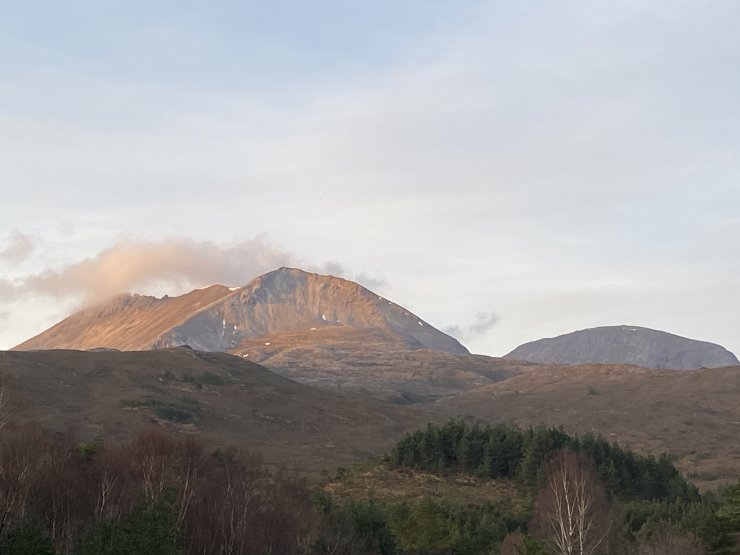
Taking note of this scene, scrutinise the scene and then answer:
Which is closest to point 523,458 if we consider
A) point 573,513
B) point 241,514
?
point 573,513

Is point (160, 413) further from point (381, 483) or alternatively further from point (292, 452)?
point (381, 483)

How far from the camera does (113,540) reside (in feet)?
169

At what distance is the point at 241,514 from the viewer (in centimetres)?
6744

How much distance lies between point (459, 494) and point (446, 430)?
15687mm

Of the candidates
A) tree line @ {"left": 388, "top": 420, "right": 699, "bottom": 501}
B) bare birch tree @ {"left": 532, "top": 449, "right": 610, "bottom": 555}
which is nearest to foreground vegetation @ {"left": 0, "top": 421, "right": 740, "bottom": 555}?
bare birch tree @ {"left": 532, "top": 449, "right": 610, "bottom": 555}

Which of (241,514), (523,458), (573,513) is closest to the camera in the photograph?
(241,514)

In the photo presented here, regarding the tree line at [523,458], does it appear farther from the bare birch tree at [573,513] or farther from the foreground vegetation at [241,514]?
the bare birch tree at [573,513]

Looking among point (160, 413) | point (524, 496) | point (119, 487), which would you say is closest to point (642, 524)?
point (524, 496)

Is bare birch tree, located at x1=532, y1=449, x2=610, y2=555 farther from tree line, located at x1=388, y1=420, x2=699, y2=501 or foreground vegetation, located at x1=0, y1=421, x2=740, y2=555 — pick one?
tree line, located at x1=388, y1=420, x2=699, y2=501

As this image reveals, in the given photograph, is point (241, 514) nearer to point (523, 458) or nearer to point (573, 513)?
point (573, 513)

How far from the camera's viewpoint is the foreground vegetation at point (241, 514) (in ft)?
196

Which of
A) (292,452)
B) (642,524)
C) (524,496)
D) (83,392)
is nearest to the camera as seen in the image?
(642,524)

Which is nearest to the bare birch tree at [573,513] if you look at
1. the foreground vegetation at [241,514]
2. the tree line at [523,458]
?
the foreground vegetation at [241,514]

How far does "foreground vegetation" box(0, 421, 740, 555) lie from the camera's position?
59.6 meters
